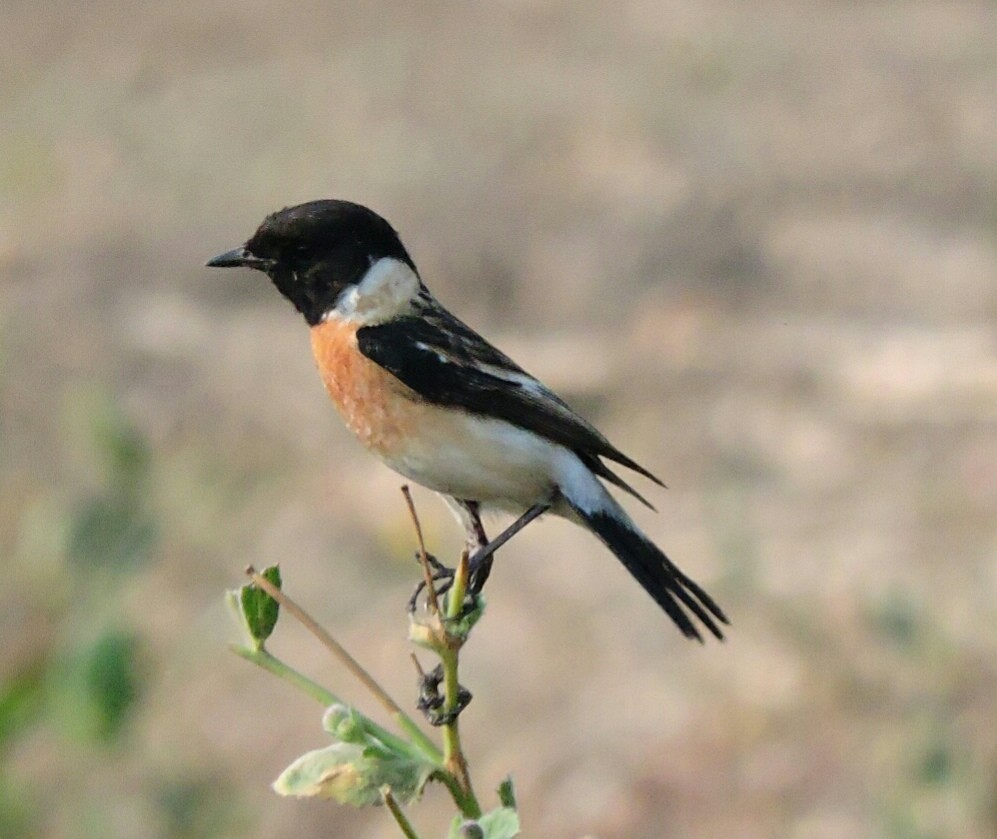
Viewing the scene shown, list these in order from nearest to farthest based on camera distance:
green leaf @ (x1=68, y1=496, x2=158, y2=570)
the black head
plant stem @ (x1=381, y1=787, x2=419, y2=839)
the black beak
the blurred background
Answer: plant stem @ (x1=381, y1=787, x2=419, y2=839)
the black beak
the black head
green leaf @ (x1=68, y1=496, x2=158, y2=570)
the blurred background

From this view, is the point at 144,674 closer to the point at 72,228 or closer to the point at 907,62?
the point at 72,228

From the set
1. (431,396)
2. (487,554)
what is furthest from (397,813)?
(431,396)

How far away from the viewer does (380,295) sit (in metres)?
2.65

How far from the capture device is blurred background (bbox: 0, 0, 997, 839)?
528cm

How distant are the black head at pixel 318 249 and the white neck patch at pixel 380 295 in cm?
1

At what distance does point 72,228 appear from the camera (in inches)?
387

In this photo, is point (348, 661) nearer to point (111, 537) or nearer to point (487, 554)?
point (487, 554)

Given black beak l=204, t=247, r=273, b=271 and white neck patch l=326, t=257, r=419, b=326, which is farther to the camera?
white neck patch l=326, t=257, r=419, b=326

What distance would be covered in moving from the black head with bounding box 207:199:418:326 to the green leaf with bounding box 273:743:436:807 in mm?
1085

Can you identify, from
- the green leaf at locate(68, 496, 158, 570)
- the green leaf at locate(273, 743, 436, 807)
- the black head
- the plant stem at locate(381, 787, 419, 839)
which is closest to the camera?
the plant stem at locate(381, 787, 419, 839)

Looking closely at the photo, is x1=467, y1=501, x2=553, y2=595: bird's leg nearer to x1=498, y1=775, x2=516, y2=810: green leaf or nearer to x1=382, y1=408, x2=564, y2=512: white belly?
x1=382, y1=408, x2=564, y2=512: white belly

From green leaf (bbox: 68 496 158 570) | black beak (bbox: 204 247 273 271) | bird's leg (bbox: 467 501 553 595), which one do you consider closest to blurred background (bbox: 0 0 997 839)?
green leaf (bbox: 68 496 158 570)

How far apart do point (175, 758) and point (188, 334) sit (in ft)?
11.7

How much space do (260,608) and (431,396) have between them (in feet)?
3.91
